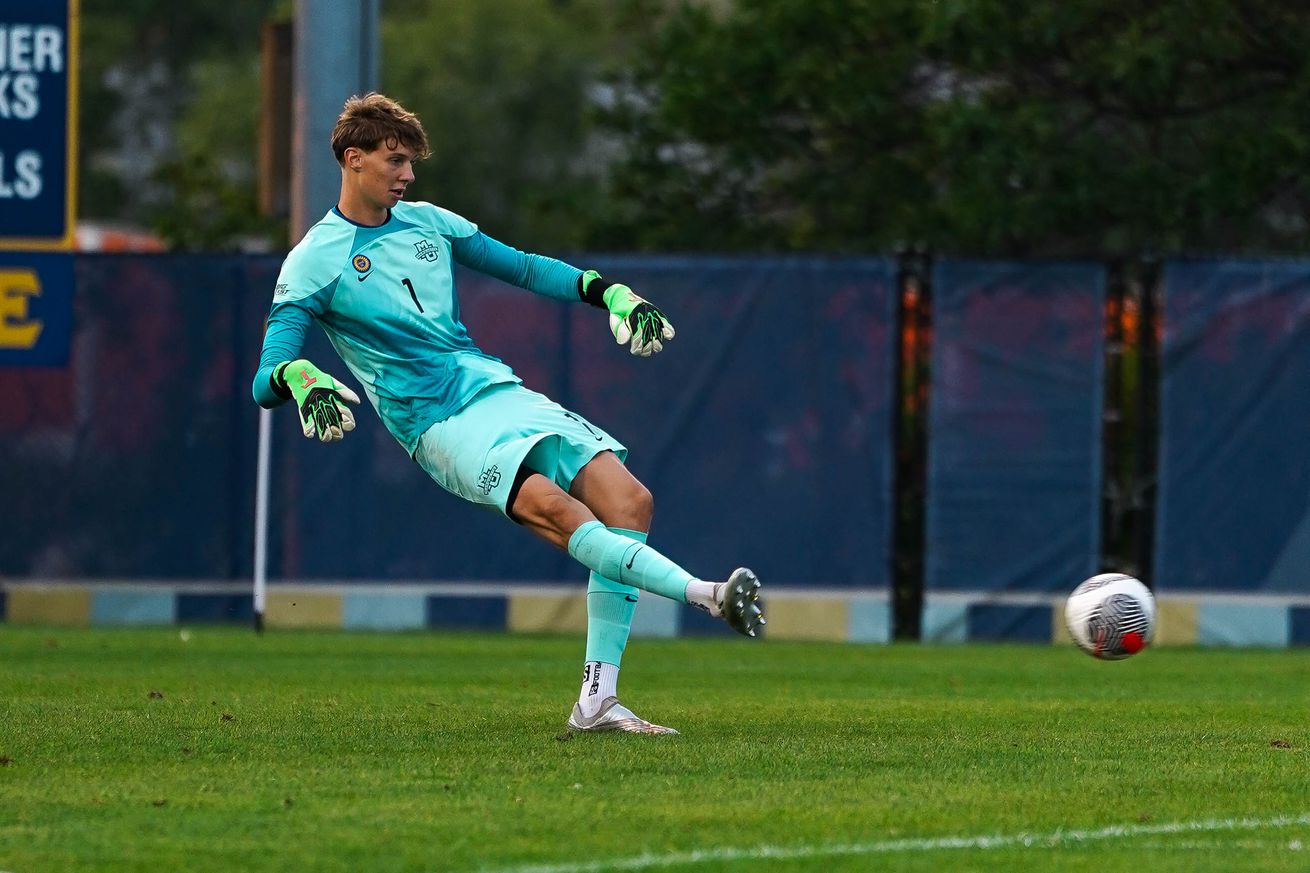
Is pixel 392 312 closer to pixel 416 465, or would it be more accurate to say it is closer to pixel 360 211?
pixel 360 211

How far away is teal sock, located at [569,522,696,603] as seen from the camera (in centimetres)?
711

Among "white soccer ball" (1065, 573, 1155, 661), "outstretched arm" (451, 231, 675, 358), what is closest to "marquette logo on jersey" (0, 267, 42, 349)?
"outstretched arm" (451, 231, 675, 358)

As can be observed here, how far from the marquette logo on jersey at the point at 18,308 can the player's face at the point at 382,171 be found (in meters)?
6.96

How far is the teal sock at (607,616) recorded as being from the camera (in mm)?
7684

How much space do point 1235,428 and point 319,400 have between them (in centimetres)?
868

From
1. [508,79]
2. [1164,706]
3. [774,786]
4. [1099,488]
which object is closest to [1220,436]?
[1099,488]

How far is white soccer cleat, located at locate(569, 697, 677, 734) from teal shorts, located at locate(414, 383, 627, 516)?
748 millimetres

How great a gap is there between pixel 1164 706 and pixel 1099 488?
5422 millimetres

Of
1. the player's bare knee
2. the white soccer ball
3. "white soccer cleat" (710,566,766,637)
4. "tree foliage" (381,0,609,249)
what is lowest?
the white soccer ball

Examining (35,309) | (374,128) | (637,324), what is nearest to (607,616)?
(637,324)

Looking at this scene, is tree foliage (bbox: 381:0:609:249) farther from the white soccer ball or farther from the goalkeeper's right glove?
the goalkeeper's right glove

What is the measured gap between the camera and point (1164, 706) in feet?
29.8

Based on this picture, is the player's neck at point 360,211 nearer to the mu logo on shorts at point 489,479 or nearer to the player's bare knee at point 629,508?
the mu logo on shorts at point 489,479

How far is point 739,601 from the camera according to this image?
676 cm
